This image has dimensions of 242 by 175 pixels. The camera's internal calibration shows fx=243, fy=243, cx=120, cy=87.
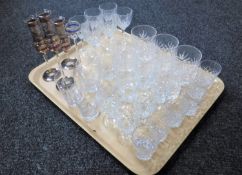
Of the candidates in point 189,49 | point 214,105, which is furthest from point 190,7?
point 214,105

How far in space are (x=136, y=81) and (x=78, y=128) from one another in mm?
284

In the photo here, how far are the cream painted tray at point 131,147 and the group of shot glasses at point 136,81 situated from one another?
2 centimetres

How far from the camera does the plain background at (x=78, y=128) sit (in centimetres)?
83

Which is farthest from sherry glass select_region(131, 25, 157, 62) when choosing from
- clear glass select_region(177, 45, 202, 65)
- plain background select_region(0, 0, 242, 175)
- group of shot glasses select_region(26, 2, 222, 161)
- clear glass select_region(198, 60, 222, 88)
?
plain background select_region(0, 0, 242, 175)

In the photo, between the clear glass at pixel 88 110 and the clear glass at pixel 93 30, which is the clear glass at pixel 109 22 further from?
the clear glass at pixel 88 110

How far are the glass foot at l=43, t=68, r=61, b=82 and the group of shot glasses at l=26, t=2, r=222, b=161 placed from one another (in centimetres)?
4

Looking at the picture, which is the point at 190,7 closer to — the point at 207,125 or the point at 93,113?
the point at 207,125

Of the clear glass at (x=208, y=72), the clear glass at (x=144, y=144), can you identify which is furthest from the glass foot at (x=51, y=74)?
the clear glass at (x=208, y=72)

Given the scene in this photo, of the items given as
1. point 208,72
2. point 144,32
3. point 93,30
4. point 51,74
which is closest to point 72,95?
point 51,74

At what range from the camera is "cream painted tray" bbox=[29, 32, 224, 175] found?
76 centimetres

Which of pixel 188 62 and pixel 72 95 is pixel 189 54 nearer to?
pixel 188 62

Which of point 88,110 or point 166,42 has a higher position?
point 166,42

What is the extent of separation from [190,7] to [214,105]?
0.90m

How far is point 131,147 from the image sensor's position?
0.80 m
